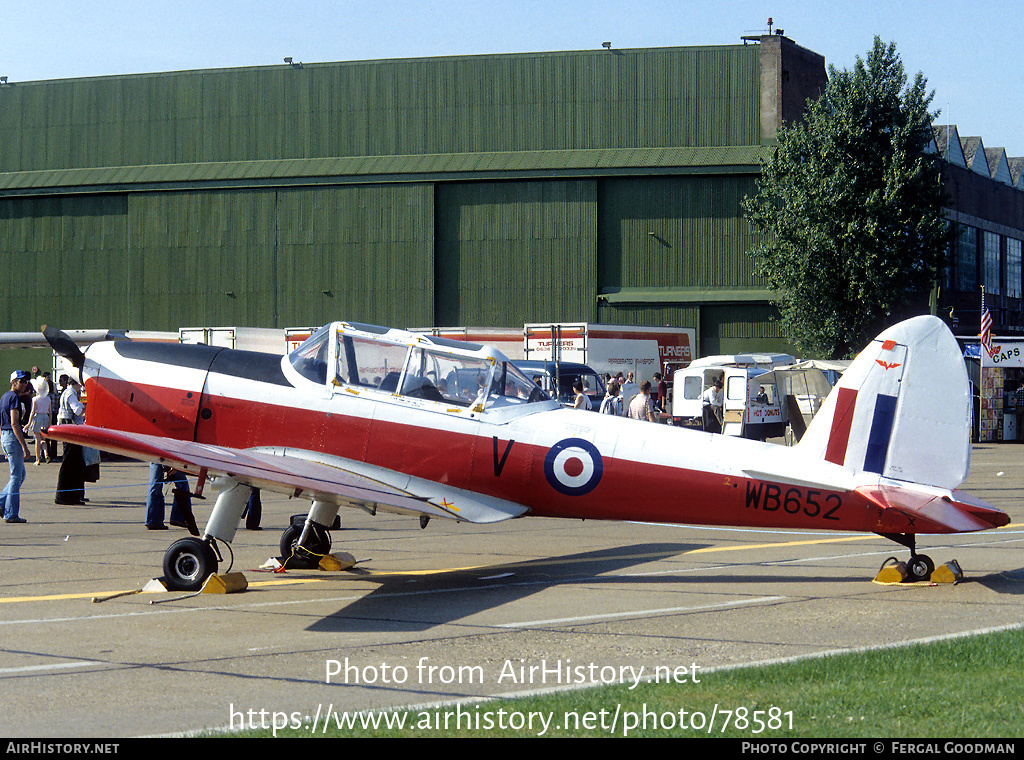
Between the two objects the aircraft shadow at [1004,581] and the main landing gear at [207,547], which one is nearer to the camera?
the aircraft shadow at [1004,581]

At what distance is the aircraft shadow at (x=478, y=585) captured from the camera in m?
8.19

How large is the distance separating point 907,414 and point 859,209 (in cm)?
3143

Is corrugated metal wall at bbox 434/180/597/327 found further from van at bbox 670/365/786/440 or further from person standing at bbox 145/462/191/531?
person standing at bbox 145/462/191/531

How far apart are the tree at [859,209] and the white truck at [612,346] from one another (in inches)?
202

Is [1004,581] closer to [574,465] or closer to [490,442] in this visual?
[574,465]

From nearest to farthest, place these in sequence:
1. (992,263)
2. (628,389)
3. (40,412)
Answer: (40,412) < (628,389) < (992,263)

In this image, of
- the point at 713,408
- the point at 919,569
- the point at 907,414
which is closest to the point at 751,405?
the point at 713,408

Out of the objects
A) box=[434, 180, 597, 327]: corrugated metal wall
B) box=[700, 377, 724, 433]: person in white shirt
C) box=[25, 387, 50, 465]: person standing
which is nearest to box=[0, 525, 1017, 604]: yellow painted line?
box=[700, 377, 724, 433]: person in white shirt

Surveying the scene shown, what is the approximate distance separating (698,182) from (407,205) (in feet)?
42.2

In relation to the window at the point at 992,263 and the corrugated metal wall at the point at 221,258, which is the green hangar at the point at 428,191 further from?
the window at the point at 992,263

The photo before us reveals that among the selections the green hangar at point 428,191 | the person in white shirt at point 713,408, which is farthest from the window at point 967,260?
the person in white shirt at point 713,408

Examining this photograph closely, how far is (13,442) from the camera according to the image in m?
15.1

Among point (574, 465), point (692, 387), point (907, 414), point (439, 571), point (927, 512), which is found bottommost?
point (439, 571)

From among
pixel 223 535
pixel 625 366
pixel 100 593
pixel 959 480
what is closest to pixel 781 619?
pixel 959 480
